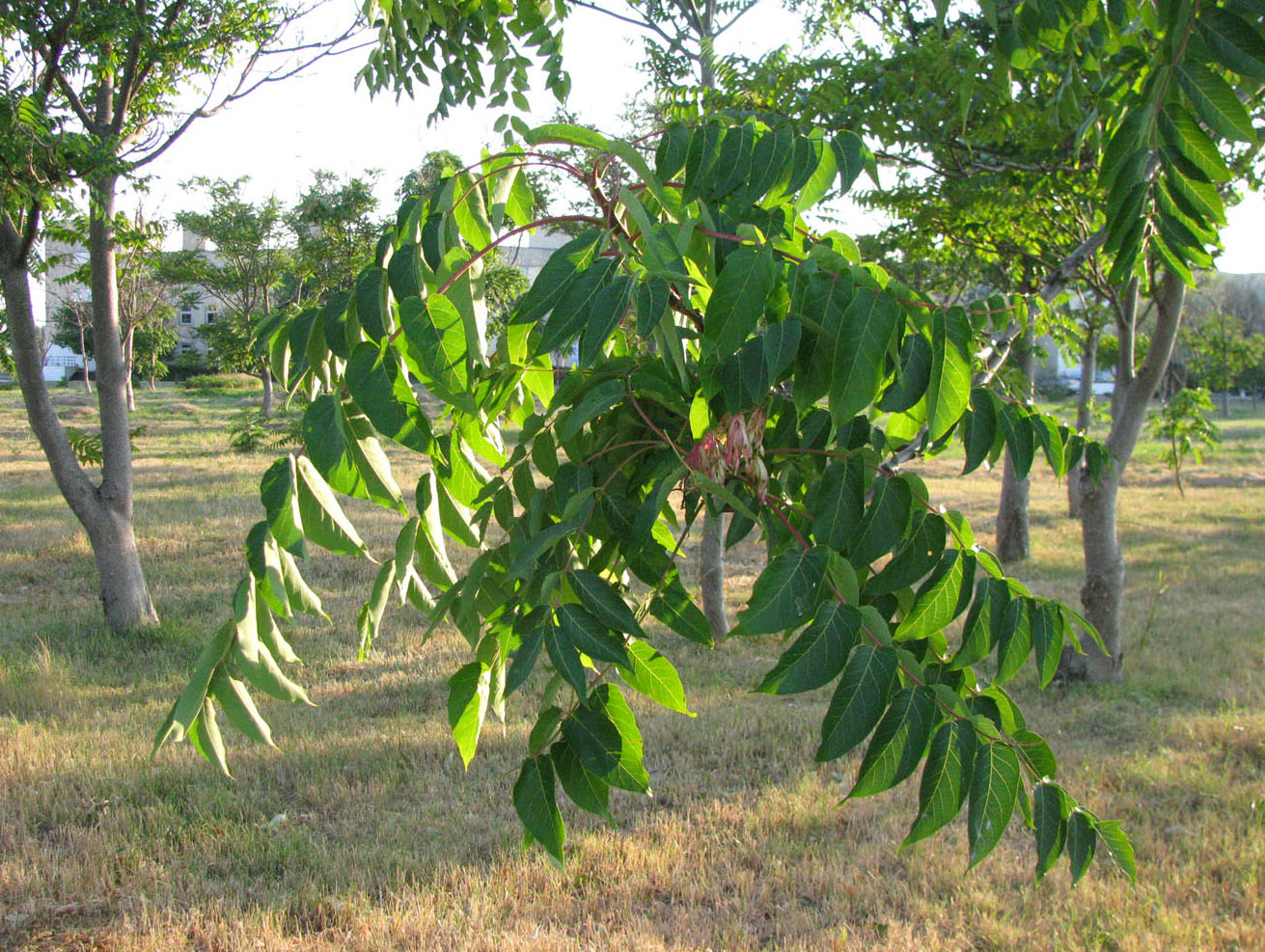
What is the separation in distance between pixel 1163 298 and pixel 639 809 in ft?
15.5

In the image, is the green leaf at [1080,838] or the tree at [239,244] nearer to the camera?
the green leaf at [1080,838]

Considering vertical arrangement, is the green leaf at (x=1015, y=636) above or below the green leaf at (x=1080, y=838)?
above

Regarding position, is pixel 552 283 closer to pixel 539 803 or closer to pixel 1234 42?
pixel 539 803

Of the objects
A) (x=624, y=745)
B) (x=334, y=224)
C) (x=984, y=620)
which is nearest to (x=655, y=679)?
(x=624, y=745)

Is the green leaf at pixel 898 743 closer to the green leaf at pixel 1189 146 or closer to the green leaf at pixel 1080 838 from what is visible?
the green leaf at pixel 1080 838

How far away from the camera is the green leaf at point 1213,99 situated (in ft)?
4.41

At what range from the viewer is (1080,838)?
1418mm

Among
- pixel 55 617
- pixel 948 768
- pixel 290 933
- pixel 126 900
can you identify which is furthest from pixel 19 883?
pixel 55 617

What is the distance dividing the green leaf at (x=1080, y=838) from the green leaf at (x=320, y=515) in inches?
42.6

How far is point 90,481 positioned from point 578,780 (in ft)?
24.0

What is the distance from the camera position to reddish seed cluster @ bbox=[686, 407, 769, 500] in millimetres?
1300

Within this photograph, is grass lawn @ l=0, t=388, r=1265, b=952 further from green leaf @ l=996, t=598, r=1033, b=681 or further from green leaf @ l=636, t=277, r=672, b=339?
green leaf @ l=636, t=277, r=672, b=339

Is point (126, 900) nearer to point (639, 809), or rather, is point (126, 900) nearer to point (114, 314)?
point (639, 809)

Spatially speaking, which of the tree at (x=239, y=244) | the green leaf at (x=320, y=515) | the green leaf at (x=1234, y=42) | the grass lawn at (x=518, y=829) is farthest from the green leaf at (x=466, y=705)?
the tree at (x=239, y=244)
